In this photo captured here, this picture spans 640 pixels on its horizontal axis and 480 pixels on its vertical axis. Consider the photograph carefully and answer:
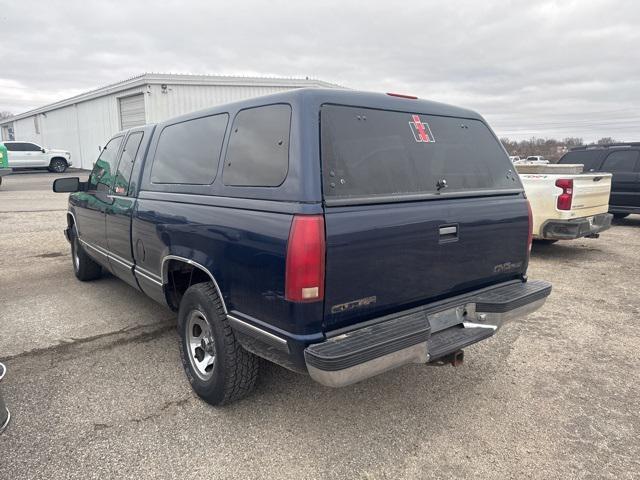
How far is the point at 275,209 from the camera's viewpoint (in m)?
2.44

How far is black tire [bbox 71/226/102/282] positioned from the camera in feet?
19.1

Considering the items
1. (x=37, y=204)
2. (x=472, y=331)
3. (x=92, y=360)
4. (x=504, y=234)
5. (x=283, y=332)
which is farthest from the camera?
(x=37, y=204)

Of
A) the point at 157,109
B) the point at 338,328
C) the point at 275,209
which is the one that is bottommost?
the point at 338,328

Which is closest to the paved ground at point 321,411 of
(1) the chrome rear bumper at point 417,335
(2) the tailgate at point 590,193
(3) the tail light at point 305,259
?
(1) the chrome rear bumper at point 417,335

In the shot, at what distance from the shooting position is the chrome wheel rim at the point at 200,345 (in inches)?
123

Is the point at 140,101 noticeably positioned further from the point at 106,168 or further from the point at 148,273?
the point at 148,273

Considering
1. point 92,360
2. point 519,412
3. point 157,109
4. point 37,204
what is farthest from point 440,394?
point 157,109

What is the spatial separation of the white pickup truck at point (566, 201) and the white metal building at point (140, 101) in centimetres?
990

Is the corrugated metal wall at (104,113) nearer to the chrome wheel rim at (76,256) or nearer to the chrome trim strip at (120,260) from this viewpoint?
the chrome wheel rim at (76,256)

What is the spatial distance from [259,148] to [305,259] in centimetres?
83

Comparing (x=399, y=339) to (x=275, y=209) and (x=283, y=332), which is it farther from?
(x=275, y=209)

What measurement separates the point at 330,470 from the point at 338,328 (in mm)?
793

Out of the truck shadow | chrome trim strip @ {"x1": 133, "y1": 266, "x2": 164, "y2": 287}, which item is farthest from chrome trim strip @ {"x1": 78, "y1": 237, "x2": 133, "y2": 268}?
the truck shadow

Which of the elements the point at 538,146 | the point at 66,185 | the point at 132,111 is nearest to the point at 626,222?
the point at 66,185
